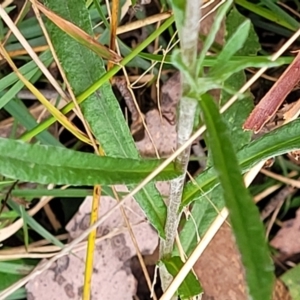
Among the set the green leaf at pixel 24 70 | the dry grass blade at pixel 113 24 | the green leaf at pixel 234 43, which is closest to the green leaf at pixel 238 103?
the dry grass blade at pixel 113 24

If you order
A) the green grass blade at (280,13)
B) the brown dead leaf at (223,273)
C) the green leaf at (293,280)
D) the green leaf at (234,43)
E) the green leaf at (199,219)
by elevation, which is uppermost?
the green grass blade at (280,13)

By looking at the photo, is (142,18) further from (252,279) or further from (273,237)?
(252,279)

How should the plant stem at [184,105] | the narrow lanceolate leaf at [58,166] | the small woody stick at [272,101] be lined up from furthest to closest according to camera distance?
the small woody stick at [272,101] < the narrow lanceolate leaf at [58,166] < the plant stem at [184,105]

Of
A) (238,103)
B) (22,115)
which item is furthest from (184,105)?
(22,115)

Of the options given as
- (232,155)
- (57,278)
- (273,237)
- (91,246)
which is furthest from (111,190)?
(232,155)

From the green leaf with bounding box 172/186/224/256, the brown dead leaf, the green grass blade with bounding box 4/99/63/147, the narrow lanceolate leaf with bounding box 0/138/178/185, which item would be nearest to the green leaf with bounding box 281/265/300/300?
the brown dead leaf

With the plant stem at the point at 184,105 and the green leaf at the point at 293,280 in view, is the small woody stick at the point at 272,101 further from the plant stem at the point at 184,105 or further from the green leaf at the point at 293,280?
the green leaf at the point at 293,280
